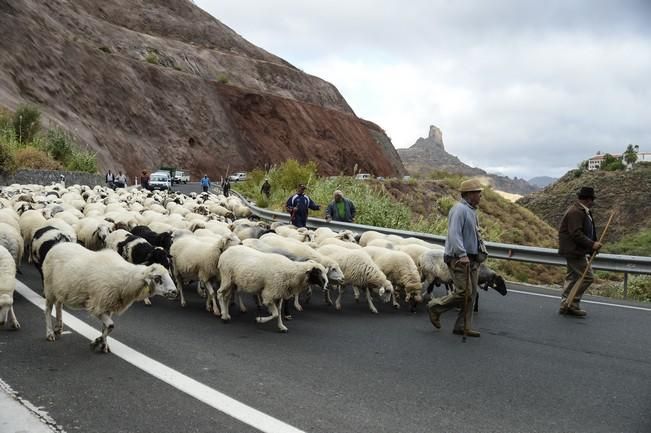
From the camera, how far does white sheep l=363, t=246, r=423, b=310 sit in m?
9.29

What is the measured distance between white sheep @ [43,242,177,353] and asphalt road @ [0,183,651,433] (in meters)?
0.40

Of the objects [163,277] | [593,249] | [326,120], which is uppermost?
[326,120]

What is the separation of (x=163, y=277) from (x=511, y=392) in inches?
145

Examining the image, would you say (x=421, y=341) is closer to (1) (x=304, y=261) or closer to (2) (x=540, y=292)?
(1) (x=304, y=261)

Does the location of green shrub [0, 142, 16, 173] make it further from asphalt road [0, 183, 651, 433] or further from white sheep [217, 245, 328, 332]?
white sheep [217, 245, 328, 332]

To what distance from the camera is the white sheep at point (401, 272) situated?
366 inches

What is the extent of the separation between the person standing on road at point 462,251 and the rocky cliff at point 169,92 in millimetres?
42960

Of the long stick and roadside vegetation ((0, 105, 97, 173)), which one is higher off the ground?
roadside vegetation ((0, 105, 97, 173))

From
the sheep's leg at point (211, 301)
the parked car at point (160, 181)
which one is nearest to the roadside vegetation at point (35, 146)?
the parked car at point (160, 181)

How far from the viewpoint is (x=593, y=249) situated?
909cm

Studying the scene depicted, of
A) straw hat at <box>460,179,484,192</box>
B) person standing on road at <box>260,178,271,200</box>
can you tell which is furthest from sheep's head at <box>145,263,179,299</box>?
person standing on road at <box>260,178,271,200</box>

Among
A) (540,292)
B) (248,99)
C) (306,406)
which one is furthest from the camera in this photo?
(248,99)

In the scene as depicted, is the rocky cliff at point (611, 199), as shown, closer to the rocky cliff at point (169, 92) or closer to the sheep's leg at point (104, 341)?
the rocky cliff at point (169, 92)

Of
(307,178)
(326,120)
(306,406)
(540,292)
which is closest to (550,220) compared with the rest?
(307,178)
